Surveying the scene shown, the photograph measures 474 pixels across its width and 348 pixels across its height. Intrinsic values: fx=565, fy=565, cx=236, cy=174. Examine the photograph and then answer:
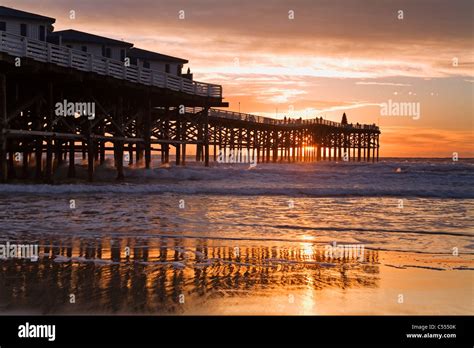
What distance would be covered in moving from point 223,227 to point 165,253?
3.30 meters

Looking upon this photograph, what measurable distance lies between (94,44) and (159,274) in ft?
102

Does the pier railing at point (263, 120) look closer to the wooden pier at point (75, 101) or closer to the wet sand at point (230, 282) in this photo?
A: the wooden pier at point (75, 101)

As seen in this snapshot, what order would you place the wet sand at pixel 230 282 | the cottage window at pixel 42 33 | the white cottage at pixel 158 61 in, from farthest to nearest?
the white cottage at pixel 158 61 < the cottage window at pixel 42 33 < the wet sand at pixel 230 282

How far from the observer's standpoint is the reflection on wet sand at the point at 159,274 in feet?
18.6

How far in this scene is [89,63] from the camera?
83.7 feet

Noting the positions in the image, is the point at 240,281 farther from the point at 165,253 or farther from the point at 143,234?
the point at 143,234

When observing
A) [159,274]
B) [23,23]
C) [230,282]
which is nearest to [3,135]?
[23,23]

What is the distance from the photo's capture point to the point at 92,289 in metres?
6.15

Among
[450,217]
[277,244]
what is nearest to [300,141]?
[450,217]

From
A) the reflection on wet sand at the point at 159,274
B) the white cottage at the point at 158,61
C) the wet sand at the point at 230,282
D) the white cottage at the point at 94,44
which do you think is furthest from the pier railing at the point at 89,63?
the wet sand at the point at 230,282

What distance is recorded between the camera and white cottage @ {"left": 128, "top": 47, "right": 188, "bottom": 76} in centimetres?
4119

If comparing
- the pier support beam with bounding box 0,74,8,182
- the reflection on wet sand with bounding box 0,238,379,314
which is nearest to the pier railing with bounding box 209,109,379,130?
the pier support beam with bounding box 0,74,8,182

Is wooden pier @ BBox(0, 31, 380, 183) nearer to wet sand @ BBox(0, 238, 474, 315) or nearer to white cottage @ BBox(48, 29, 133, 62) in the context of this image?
white cottage @ BBox(48, 29, 133, 62)

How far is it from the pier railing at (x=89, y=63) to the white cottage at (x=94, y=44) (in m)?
4.16
